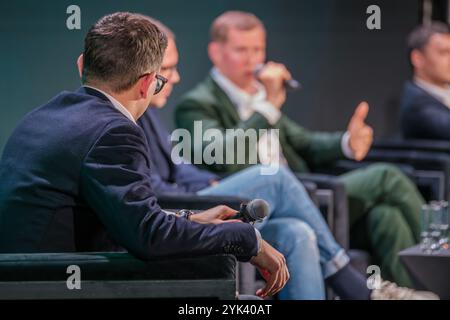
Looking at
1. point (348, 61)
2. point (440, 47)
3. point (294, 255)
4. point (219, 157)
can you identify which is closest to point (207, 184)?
point (219, 157)

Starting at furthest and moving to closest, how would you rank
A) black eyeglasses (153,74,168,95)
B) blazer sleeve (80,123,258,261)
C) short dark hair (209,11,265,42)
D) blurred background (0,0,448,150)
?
short dark hair (209,11,265,42), blurred background (0,0,448,150), black eyeglasses (153,74,168,95), blazer sleeve (80,123,258,261)

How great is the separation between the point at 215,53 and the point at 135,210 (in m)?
2.11

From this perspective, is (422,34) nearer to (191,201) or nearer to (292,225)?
(292,225)

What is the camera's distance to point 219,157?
3.97 metres

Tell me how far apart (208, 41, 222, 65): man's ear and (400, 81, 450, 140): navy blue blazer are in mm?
1253

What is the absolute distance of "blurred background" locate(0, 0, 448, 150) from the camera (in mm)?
3479

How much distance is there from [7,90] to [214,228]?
1.44 metres

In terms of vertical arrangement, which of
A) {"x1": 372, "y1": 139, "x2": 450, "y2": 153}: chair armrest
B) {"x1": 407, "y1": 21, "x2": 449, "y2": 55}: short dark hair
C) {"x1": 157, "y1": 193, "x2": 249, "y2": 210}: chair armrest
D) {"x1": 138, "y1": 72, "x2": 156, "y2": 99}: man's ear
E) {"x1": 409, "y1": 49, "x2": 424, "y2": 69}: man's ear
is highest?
{"x1": 407, "y1": 21, "x2": 449, "y2": 55}: short dark hair

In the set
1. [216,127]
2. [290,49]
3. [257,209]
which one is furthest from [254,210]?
[290,49]

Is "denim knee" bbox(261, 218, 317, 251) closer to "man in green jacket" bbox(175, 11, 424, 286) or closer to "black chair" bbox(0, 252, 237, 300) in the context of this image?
"man in green jacket" bbox(175, 11, 424, 286)

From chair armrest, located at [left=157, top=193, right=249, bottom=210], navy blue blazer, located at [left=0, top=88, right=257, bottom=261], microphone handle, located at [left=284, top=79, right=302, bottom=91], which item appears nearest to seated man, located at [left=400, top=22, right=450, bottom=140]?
microphone handle, located at [left=284, top=79, right=302, bottom=91]

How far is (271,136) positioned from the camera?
4.11m

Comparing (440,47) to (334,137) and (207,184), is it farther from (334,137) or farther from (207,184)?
(207,184)

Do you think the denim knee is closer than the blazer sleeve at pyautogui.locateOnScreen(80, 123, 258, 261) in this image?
No
